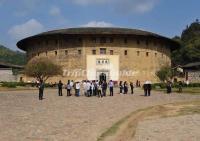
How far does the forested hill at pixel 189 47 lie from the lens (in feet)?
251

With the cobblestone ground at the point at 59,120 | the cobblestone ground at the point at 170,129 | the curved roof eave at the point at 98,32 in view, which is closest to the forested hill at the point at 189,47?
the curved roof eave at the point at 98,32

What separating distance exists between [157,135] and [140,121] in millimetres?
3418

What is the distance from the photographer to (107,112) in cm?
1952

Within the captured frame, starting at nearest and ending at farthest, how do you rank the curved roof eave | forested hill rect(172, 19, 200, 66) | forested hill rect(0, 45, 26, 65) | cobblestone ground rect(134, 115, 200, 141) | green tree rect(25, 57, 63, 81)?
cobblestone ground rect(134, 115, 200, 141), green tree rect(25, 57, 63, 81), the curved roof eave, forested hill rect(172, 19, 200, 66), forested hill rect(0, 45, 26, 65)

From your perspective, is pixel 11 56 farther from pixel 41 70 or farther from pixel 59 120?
pixel 59 120

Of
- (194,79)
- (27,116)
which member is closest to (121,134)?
(27,116)

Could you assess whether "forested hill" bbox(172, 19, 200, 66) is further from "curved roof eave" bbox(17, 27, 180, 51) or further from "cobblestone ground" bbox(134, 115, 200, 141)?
"cobblestone ground" bbox(134, 115, 200, 141)

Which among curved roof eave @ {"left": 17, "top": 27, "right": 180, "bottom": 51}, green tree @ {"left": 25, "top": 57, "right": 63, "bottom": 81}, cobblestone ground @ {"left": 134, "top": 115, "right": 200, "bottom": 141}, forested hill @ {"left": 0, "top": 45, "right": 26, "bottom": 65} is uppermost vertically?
forested hill @ {"left": 0, "top": 45, "right": 26, "bottom": 65}

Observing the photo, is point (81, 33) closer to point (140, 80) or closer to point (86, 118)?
point (140, 80)

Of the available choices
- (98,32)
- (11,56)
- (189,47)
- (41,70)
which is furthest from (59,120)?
(11,56)

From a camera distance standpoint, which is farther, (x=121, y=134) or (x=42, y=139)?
(x=121, y=134)

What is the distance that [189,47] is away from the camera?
7700 cm

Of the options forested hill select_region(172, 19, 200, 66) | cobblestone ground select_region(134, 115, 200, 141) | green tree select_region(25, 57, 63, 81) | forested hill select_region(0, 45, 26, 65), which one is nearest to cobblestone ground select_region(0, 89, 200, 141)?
cobblestone ground select_region(134, 115, 200, 141)

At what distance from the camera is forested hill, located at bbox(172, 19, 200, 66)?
76.5m
